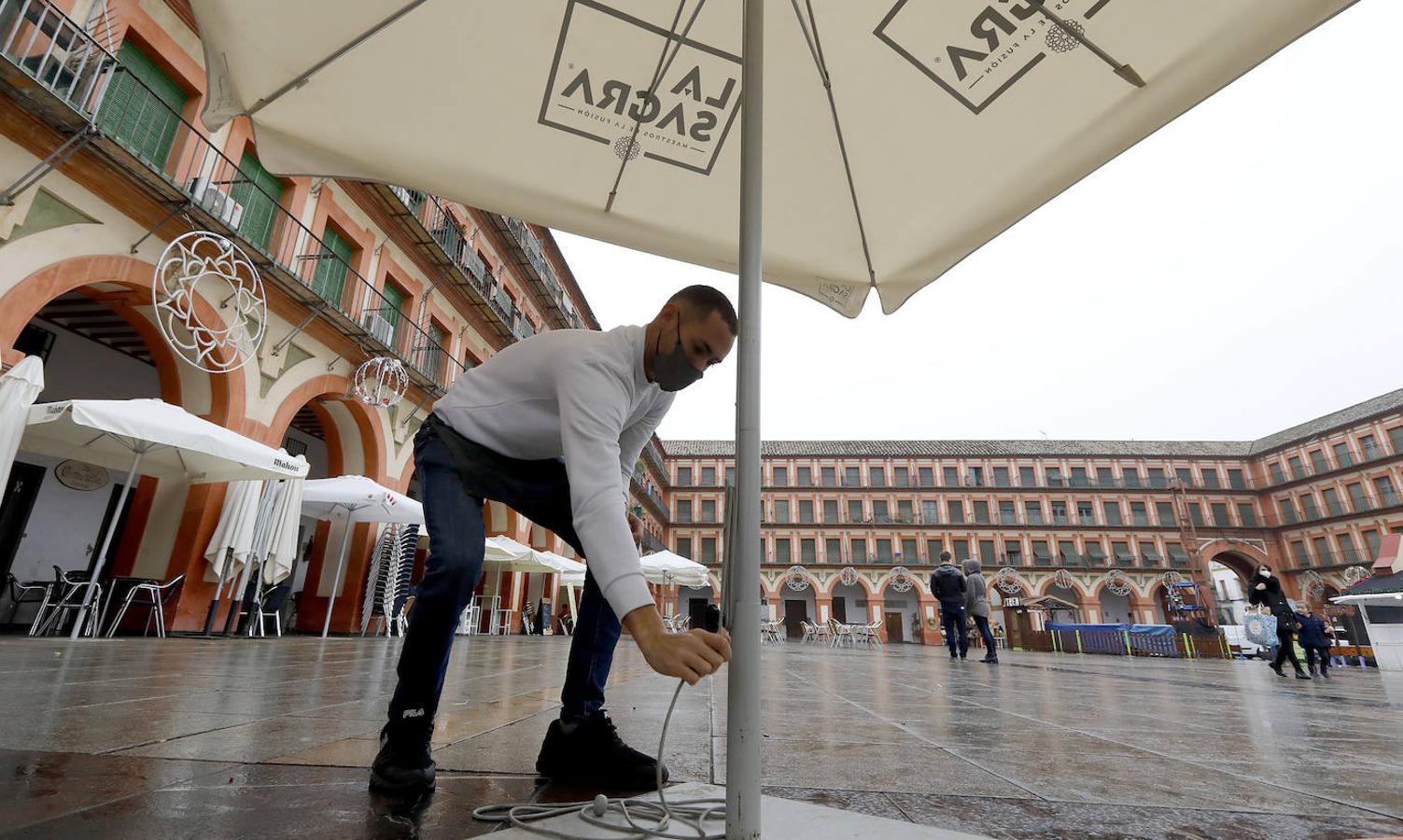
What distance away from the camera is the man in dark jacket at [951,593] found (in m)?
9.10

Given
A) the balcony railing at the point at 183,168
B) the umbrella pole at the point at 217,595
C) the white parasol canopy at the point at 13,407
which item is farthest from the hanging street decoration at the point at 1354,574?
the white parasol canopy at the point at 13,407

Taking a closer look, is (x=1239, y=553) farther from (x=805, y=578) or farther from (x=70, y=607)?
(x=70, y=607)

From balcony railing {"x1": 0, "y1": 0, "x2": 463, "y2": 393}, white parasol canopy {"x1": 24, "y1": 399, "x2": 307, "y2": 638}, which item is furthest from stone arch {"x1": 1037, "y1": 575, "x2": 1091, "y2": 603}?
white parasol canopy {"x1": 24, "y1": 399, "x2": 307, "y2": 638}

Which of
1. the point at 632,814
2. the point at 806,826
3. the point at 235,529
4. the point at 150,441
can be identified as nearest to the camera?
the point at 806,826

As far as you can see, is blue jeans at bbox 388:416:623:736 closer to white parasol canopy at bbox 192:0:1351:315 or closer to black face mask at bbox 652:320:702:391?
black face mask at bbox 652:320:702:391

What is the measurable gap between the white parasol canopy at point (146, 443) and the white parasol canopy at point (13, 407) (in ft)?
0.45

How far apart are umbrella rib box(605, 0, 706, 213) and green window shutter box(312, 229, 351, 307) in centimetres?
990

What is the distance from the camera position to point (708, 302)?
1.46 m

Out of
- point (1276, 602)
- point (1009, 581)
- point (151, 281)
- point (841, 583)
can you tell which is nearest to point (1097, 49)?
point (1276, 602)

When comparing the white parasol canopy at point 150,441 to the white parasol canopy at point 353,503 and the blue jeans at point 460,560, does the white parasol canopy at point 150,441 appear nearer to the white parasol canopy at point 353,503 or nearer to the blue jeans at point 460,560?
the white parasol canopy at point 353,503

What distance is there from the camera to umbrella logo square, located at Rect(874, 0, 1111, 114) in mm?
1797

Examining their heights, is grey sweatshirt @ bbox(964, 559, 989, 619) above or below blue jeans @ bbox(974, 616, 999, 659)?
above

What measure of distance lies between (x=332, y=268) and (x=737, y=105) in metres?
11.2

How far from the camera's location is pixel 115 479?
33.7ft
